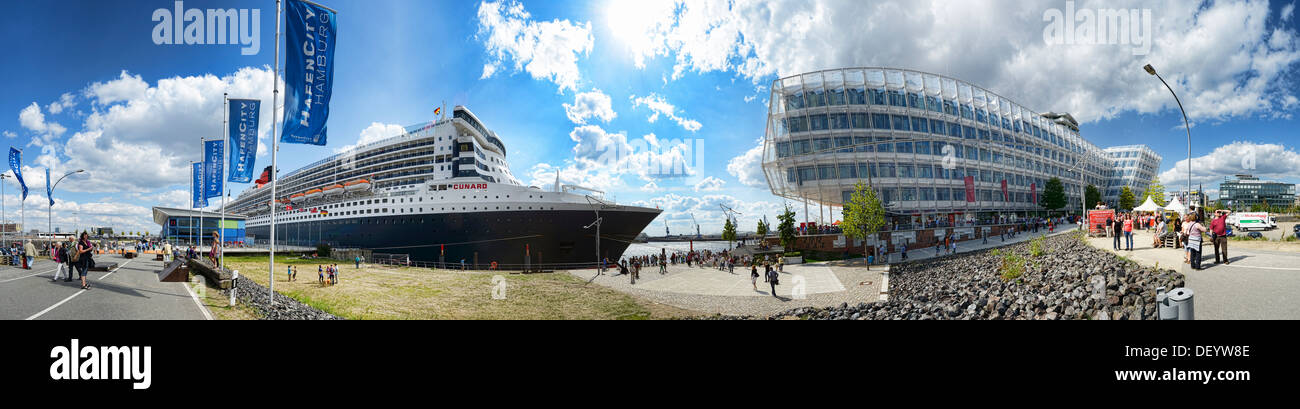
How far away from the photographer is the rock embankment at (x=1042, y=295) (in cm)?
647

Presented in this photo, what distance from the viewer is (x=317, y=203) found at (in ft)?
102

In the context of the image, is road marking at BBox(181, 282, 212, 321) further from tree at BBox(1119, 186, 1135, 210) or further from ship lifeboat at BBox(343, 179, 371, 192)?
tree at BBox(1119, 186, 1135, 210)

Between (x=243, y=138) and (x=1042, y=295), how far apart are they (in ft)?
81.3

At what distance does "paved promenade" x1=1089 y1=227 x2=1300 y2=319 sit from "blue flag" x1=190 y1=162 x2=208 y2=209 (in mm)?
30906

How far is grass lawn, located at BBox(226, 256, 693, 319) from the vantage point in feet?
23.8

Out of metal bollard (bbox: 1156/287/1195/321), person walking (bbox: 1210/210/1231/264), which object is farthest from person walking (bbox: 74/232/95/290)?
person walking (bbox: 1210/210/1231/264)

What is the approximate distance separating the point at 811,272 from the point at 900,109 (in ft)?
81.3

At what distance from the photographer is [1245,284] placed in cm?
642

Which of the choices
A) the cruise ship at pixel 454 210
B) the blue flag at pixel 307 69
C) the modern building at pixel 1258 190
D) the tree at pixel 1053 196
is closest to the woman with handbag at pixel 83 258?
the blue flag at pixel 307 69

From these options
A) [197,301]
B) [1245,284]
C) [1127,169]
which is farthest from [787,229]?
[1127,169]

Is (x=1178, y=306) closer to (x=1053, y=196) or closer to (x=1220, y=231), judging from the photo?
(x=1220, y=231)
